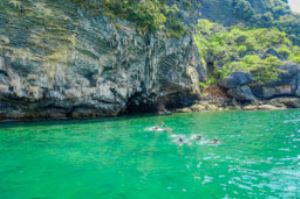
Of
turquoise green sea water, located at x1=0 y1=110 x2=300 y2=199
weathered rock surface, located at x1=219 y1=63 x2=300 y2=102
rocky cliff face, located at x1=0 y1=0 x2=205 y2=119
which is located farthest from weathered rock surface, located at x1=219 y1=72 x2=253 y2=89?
turquoise green sea water, located at x1=0 y1=110 x2=300 y2=199

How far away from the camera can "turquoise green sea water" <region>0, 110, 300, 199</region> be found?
1232 centimetres

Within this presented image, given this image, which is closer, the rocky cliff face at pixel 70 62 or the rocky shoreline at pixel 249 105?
the rocky cliff face at pixel 70 62

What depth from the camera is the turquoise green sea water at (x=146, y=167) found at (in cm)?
1232

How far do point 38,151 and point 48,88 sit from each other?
1808 centimetres

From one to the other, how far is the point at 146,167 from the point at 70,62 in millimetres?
25713

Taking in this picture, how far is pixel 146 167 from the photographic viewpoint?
52.8ft

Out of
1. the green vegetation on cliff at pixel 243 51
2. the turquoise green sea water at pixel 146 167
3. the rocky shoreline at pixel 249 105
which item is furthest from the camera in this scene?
the green vegetation on cliff at pixel 243 51

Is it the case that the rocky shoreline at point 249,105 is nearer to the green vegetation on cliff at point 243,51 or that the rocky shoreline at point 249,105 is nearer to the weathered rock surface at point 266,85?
the weathered rock surface at point 266,85

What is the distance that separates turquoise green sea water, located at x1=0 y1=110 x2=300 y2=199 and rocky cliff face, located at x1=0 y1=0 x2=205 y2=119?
36.9ft

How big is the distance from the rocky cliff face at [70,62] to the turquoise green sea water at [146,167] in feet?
36.9

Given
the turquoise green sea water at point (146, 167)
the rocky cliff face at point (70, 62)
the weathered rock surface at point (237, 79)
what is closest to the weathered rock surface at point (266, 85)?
the weathered rock surface at point (237, 79)

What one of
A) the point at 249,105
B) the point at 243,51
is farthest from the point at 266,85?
the point at 243,51

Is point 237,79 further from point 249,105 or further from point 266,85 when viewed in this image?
point 266,85

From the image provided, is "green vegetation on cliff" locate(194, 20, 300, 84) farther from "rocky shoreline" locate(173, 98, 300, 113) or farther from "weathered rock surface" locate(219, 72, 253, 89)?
"rocky shoreline" locate(173, 98, 300, 113)
